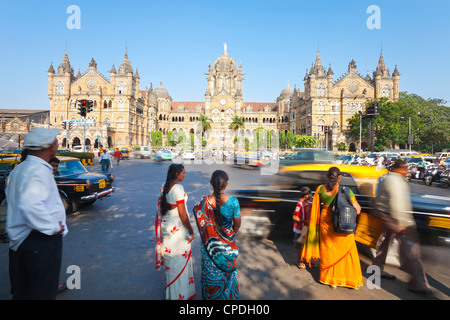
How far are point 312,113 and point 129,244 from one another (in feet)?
196

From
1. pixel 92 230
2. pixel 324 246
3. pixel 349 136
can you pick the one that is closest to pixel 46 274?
pixel 324 246

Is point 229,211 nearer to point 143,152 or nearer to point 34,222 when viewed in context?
point 34,222

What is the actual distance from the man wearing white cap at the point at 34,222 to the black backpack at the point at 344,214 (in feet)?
10.8

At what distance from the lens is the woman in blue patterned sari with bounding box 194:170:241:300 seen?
2.82 meters

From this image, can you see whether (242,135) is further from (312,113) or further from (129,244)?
(129,244)

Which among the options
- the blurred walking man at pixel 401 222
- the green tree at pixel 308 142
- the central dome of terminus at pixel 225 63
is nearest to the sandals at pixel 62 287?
the blurred walking man at pixel 401 222

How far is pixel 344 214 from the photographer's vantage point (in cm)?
350

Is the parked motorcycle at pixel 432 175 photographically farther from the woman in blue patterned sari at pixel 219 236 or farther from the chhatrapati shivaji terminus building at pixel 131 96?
the chhatrapati shivaji terminus building at pixel 131 96

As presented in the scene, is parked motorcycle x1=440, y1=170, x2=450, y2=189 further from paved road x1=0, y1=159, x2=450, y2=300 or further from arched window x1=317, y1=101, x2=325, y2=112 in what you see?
arched window x1=317, y1=101, x2=325, y2=112

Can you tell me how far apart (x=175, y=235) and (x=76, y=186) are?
5.46m

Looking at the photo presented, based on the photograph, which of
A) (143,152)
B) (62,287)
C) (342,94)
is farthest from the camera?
(342,94)

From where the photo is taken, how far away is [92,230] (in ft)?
20.5

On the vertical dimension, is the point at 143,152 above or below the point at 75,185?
above

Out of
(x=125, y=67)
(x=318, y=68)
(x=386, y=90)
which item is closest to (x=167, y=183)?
(x=125, y=67)
